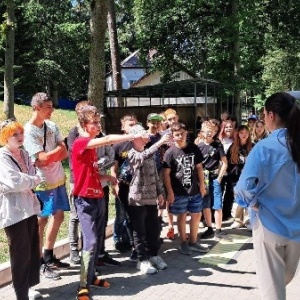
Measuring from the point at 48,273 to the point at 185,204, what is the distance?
190cm

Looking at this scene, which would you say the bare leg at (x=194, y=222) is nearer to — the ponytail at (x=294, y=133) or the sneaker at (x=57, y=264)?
the sneaker at (x=57, y=264)

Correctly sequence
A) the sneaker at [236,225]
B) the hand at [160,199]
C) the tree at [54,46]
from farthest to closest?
the tree at [54,46], the sneaker at [236,225], the hand at [160,199]

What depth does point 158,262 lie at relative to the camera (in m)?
5.17

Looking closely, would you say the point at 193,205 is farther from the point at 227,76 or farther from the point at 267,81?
the point at 267,81

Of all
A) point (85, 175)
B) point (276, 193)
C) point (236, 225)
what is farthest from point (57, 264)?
point (236, 225)

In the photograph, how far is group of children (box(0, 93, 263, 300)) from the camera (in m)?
3.90

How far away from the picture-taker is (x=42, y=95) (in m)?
4.70

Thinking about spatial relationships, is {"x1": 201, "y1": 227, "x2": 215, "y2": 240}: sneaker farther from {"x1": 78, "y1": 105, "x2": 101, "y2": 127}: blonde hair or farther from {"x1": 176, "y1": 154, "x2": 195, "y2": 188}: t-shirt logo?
{"x1": 78, "y1": 105, "x2": 101, "y2": 127}: blonde hair

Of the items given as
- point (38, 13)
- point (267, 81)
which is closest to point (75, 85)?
point (38, 13)

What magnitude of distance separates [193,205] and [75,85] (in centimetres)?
3807

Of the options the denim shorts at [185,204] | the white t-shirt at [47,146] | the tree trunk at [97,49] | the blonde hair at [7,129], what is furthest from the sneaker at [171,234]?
the tree trunk at [97,49]

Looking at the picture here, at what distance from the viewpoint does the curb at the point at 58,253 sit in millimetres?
4629

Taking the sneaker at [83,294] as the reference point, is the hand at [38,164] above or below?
above

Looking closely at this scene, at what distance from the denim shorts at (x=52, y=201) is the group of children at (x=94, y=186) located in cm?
1
